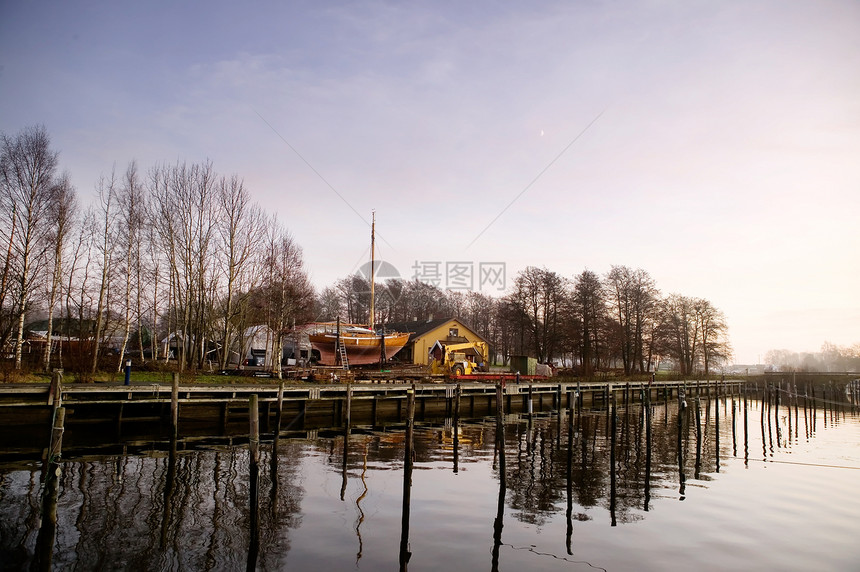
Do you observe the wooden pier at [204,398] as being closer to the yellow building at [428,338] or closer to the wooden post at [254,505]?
the wooden post at [254,505]

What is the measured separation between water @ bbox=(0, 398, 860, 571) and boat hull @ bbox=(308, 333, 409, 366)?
2364 centimetres

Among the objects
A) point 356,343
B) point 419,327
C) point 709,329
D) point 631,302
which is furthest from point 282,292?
point 709,329

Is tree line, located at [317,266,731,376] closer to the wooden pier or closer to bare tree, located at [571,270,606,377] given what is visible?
bare tree, located at [571,270,606,377]

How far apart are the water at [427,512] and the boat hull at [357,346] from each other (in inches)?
931

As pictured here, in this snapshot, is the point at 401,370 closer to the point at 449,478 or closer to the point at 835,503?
the point at 449,478

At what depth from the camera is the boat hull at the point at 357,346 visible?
45.1 m

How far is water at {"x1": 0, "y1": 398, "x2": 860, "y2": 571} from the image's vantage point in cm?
982

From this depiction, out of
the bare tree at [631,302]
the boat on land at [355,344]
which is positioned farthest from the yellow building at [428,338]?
the bare tree at [631,302]

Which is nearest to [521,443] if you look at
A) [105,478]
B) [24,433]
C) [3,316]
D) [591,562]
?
[591,562]

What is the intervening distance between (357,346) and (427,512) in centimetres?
3512

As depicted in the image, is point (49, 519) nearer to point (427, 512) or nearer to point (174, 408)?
point (174, 408)

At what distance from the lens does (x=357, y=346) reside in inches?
1871

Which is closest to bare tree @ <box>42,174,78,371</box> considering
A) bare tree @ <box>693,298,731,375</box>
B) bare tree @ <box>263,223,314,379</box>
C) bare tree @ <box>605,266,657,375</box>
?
bare tree @ <box>263,223,314,379</box>

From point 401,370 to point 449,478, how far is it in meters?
23.4
